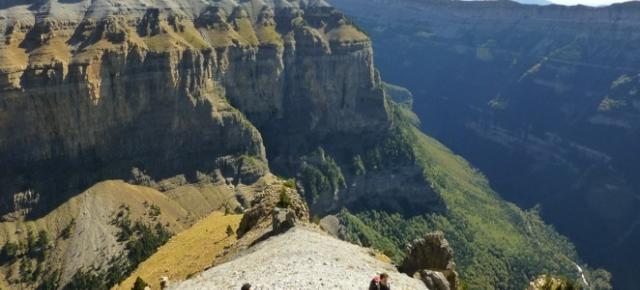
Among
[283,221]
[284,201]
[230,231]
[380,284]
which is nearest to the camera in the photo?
[380,284]

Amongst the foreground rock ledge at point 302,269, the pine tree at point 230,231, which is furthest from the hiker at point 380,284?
the pine tree at point 230,231

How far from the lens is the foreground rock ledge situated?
51188 millimetres

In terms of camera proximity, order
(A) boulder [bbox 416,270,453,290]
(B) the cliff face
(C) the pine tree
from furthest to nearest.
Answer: (B) the cliff face
(C) the pine tree
(A) boulder [bbox 416,270,453,290]

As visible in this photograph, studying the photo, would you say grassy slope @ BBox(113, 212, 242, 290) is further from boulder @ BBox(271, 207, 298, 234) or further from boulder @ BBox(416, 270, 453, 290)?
boulder @ BBox(416, 270, 453, 290)

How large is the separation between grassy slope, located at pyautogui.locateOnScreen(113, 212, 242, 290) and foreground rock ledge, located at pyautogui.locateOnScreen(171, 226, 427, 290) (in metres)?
13.3

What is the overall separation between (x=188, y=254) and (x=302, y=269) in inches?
1441

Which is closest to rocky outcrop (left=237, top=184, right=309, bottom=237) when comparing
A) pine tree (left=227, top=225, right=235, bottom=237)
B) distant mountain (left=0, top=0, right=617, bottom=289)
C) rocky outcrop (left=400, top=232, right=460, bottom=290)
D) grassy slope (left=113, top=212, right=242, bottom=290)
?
pine tree (left=227, top=225, right=235, bottom=237)

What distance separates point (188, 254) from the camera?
284ft

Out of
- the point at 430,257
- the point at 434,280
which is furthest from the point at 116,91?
the point at 434,280

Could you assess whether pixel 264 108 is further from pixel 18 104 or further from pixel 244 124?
pixel 18 104

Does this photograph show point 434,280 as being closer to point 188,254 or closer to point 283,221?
point 283,221

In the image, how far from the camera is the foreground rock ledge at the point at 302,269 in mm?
51188

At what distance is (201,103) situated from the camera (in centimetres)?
16475

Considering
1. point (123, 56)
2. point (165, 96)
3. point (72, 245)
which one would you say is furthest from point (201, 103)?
point (72, 245)
